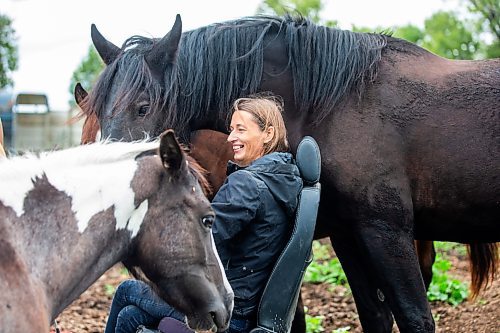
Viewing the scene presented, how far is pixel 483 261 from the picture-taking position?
17.6ft

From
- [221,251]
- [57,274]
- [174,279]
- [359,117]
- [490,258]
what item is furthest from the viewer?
[490,258]

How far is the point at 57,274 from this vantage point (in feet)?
7.95

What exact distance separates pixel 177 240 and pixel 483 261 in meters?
3.41

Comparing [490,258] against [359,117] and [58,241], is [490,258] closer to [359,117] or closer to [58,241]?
[359,117]

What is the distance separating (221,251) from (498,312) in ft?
11.3

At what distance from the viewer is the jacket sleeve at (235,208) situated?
9.83ft

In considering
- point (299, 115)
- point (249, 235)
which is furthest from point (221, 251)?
point (299, 115)

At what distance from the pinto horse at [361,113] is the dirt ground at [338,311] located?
58.8 inches

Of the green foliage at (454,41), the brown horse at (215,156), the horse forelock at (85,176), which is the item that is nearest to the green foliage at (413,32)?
the green foliage at (454,41)

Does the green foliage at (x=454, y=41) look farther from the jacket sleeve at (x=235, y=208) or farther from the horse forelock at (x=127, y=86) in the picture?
the jacket sleeve at (x=235, y=208)

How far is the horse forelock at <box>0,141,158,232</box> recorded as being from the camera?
244cm

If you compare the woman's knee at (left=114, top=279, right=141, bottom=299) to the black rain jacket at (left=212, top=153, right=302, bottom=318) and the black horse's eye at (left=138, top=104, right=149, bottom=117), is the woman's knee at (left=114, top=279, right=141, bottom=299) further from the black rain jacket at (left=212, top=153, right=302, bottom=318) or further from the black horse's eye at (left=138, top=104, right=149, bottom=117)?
the black horse's eye at (left=138, top=104, right=149, bottom=117)

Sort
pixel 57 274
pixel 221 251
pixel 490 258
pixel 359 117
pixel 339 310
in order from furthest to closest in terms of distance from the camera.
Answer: pixel 339 310 < pixel 490 258 < pixel 359 117 < pixel 221 251 < pixel 57 274

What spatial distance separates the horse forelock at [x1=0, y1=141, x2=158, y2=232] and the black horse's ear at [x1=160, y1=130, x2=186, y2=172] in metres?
0.11
